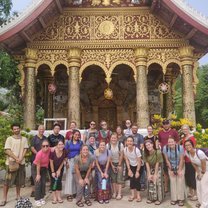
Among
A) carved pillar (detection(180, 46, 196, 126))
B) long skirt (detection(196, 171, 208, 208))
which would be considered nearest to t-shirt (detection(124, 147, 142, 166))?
long skirt (detection(196, 171, 208, 208))

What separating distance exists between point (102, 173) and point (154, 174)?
1114 millimetres

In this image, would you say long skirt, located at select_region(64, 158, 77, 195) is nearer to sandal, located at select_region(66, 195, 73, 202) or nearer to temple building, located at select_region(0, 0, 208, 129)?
sandal, located at select_region(66, 195, 73, 202)

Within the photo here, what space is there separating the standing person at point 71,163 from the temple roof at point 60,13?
5.33m

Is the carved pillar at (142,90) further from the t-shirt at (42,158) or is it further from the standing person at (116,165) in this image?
the t-shirt at (42,158)

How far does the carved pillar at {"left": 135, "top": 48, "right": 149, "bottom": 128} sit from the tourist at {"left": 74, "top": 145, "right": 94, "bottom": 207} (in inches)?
186

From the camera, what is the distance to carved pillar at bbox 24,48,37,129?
11.0 m

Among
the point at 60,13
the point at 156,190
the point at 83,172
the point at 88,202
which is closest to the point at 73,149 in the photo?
the point at 83,172

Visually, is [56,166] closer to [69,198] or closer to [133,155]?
[69,198]

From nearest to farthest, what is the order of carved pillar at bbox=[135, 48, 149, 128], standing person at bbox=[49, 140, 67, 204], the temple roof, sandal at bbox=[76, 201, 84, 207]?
sandal at bbox=[76, 201, 84, 207], standing person at bbox=[49, 140, 67, 204], the temple roof, carved pillar at bbox=[135, 48, 149, 128]

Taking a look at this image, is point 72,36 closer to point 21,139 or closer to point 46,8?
point 46,8

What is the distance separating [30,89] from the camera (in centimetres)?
1117

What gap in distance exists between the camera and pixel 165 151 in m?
6.69

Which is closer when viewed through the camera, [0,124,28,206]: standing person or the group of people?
the group of people

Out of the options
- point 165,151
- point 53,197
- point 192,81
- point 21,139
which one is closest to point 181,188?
point 165,151
